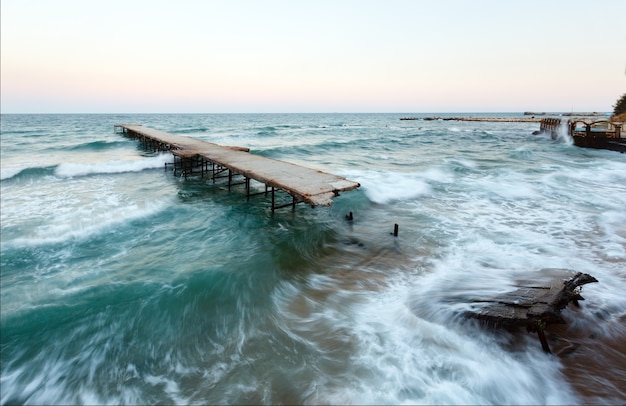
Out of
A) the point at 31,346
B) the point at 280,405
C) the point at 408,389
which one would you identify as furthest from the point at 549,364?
the point at 31,346

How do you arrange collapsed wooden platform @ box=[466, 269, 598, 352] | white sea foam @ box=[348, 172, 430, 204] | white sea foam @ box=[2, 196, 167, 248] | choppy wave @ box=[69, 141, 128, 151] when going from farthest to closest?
choppy wave @ box=[69, 141, 128, 151] → white sea foam @ box=[348, 172, 430, 204] → white sea foam @ box=[2, 196, 167, 248] → collapsed wooden platform @ box=[466, 269, 598, 352]

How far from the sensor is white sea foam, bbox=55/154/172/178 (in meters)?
19.1

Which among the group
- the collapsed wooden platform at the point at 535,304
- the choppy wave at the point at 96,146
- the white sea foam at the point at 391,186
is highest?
the choppy wave at the point at 96,146

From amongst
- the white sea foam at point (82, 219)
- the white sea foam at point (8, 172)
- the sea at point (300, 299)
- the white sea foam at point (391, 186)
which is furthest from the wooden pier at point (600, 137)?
the white sea foam at point (8, 172)

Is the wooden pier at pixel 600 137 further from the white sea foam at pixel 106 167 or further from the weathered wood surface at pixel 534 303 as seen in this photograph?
the white sea foam at pixel 106 167

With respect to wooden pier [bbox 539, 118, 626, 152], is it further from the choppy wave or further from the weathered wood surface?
the choppy wave

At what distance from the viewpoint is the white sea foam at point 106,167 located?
62.8 feet

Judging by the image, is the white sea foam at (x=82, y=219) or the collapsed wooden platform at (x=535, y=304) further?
the white sea foam at (x=82, y=219)

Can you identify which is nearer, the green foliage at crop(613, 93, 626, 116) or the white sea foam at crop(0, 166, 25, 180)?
the white sea foam at crop(0, 166, 25, 180)

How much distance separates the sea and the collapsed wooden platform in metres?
0.25

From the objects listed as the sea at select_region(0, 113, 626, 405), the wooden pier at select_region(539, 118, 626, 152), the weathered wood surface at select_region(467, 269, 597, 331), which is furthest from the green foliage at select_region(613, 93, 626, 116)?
the weathered wood surface at select_region(467, 269, 597, 331)

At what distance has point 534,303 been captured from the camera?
17.8 ft

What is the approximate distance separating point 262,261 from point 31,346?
15.8ft

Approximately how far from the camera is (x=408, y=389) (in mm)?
4605
